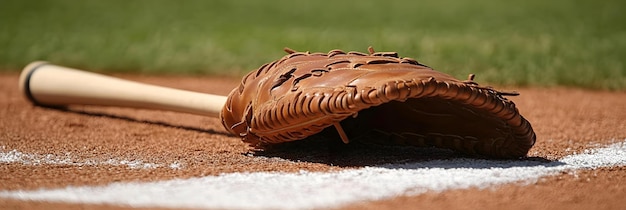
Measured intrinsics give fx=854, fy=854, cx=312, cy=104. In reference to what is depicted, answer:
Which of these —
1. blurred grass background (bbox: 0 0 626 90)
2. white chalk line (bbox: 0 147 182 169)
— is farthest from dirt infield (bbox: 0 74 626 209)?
blurred grass background (bbox: 0 0 626 90)

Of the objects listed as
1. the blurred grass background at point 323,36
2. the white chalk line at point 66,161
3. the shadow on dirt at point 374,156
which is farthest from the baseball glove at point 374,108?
the blurred grass background at point 323,36

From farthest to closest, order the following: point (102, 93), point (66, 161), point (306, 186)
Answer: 1. point (102, 93)
2. point (66, 161)
3. point (306, 186)

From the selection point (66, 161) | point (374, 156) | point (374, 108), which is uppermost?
point (374, 108)

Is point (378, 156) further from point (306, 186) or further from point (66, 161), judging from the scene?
point (66, 161)

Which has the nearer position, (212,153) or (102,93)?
(212,153)

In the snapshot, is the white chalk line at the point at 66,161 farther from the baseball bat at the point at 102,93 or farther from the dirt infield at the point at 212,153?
the baseball bat at the point at 102,93

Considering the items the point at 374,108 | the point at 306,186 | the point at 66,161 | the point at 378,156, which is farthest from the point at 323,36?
the point at 306,186
